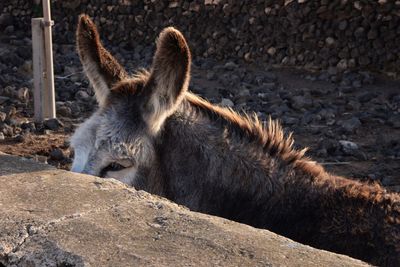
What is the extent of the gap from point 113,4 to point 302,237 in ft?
35.0

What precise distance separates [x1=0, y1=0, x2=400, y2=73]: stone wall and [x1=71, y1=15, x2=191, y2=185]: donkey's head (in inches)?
280

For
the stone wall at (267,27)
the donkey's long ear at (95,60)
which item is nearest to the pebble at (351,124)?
the stone wall at (267,27)

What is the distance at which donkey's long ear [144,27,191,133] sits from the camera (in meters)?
3.70

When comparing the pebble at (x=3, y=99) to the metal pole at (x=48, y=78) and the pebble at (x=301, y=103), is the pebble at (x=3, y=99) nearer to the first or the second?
the metal pole at (x=48, y=78)

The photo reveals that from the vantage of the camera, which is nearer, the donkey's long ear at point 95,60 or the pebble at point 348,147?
the donkey's long ear at point 95,60

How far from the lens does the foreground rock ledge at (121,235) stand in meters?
2.60

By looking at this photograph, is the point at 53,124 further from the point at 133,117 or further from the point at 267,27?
the point at 267,27

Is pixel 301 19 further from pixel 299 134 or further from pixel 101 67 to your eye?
pixel 101 67

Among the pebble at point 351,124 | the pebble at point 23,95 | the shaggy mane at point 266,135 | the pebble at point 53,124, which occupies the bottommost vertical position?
the pebble at point 23,95

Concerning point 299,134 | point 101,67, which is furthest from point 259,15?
point 101,67

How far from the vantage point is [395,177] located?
6922 mm

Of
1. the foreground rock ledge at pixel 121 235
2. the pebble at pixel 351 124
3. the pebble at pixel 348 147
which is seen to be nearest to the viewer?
the foreground rock ledge at pixel 121 235

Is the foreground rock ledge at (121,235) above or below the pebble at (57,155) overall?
above

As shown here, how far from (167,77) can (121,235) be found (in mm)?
1226
